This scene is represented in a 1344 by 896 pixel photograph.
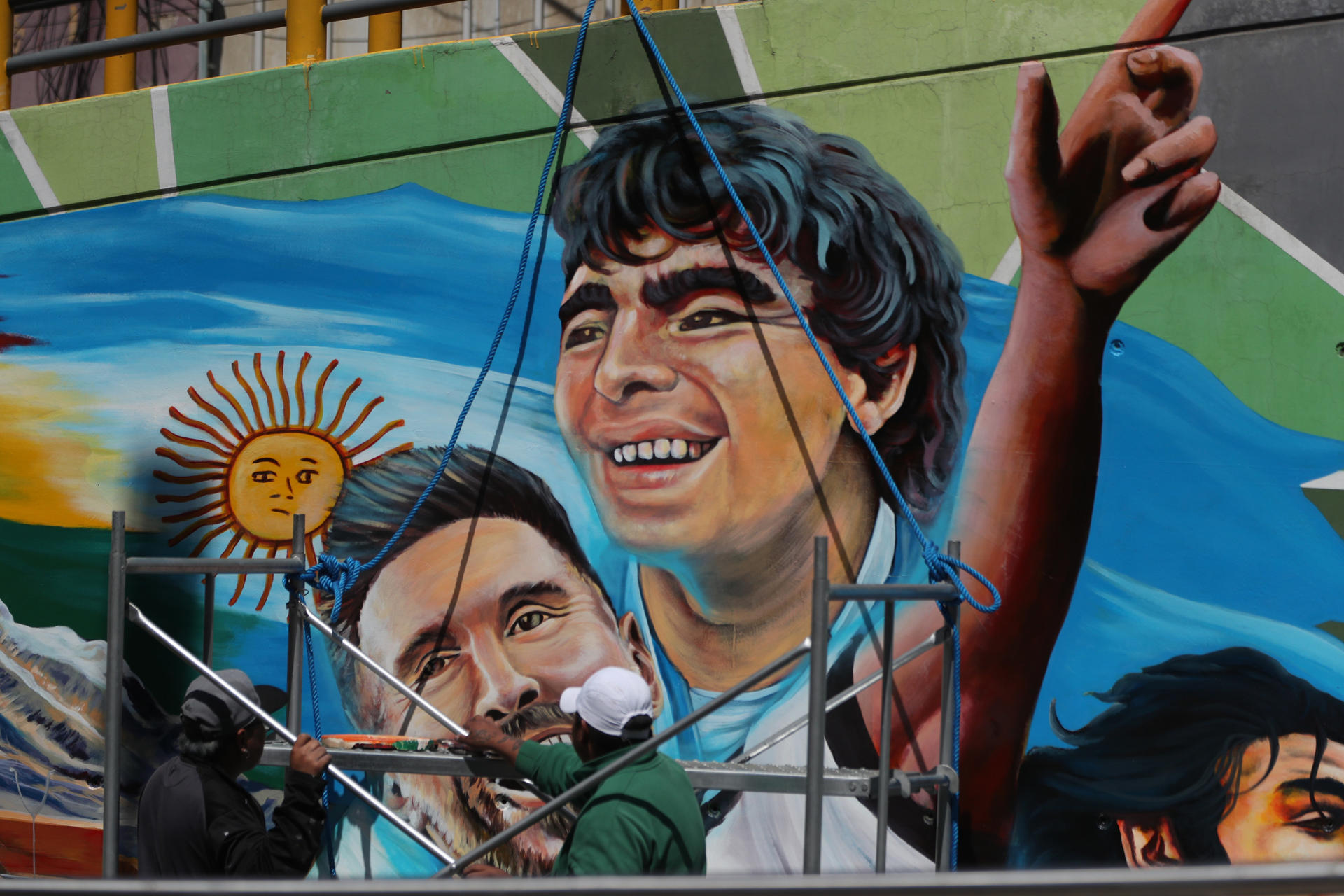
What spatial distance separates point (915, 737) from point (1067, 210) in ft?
6.83

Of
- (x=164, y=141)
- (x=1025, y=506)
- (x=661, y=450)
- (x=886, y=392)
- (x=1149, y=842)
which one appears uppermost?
(x=164, y=141)

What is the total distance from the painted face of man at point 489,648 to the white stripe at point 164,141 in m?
2.15

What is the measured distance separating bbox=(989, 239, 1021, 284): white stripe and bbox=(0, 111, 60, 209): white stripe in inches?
178

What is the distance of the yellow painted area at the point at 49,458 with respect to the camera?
6016mm

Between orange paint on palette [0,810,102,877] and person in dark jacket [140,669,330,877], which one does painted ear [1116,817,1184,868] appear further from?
orange paint on palette [0,810,102,877]

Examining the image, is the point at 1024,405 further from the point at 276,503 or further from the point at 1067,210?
the point at 276,503

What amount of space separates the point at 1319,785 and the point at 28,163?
6339 mm

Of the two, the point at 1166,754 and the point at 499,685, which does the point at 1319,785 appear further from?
the point at 499,685

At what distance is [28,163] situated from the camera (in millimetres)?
6188

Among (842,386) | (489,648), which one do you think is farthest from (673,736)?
(842,386)

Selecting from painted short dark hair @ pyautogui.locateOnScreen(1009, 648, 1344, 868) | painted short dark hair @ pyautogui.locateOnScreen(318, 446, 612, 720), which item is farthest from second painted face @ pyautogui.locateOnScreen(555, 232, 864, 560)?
painted short dark hair @ pyautogui.locateOnScreen(1009, 648, 1344, 868)

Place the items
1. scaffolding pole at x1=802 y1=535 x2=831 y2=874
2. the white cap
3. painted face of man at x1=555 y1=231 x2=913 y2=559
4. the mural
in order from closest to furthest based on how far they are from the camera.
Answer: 1. the white cap
2. scaffolding pole at x1=802 y1=535 x2=831 y2=874
3. the mural
4. painted face of man at x1=555 y1=231 x2=913 y2=559

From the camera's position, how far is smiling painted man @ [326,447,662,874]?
204 inches

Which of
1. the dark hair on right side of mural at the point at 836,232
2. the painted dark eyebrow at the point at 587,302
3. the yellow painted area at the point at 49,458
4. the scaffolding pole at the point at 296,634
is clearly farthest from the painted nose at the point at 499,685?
the yellow painted area at the point at 49,458
